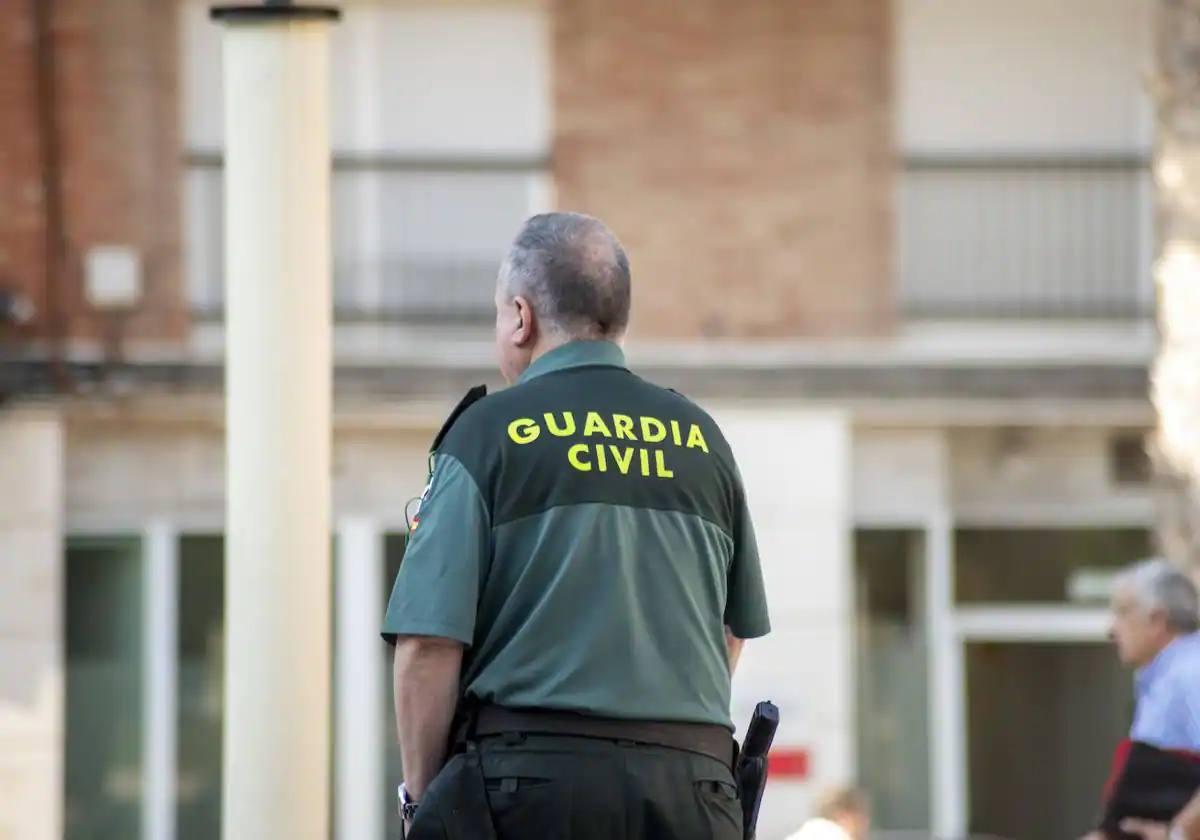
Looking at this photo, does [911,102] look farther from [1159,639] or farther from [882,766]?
[1159,639]

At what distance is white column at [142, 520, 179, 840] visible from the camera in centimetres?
1592

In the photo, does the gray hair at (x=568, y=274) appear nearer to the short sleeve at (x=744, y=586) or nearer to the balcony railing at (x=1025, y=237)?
the short sleeve at (x=744, y=586)

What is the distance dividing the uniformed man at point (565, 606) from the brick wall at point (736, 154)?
11932mm

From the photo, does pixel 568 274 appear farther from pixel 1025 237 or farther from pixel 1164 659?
pixel 1025 237

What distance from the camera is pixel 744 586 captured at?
4355 millimetres

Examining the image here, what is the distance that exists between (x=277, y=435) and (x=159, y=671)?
448 inches

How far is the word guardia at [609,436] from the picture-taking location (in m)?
4.00

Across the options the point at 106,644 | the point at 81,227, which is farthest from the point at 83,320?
the point at 106,644

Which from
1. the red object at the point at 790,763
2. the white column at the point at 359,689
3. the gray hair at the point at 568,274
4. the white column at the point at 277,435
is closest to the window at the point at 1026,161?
the red object at the point at 790,763

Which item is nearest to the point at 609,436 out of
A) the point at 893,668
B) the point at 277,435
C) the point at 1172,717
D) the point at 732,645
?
the point at 732,645

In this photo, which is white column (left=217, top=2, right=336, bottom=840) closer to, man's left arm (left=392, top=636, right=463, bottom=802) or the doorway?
man's left arm (left=392, top=636, right=463, bottom=802)

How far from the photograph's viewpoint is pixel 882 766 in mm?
16516

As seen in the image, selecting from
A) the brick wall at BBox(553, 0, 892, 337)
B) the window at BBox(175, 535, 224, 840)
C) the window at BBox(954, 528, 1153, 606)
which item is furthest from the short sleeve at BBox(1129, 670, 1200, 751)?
the window at BBox(175, 535, 224, 840)

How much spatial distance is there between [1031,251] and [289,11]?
11642 mm
